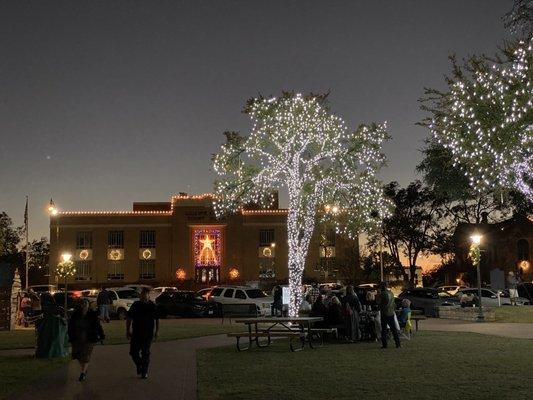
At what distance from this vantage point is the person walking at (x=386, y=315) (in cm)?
1670

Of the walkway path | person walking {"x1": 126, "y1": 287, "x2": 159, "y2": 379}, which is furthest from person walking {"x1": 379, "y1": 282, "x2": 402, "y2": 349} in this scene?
person walking {"x1": 126, "y1": 287, "x2": 159, "y2": 379}

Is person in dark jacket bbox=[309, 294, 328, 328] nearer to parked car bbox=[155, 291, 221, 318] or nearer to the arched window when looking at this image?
parked car bbox=[155, 291, 221, 318]

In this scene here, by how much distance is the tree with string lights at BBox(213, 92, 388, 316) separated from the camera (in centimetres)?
2612

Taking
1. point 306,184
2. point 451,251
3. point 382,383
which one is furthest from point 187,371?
point 451,251

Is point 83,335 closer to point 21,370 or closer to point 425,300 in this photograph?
point 21,370

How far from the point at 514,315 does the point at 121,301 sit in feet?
61.3

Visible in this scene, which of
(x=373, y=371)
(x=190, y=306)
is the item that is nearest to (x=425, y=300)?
(x=190, y=306)

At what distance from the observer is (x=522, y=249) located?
64938 millimetres

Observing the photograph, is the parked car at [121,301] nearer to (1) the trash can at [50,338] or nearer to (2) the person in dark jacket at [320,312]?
(2) the person in dark jacket at [320,312]

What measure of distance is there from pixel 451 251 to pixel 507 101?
142ft

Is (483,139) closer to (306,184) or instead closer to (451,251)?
(306,184)

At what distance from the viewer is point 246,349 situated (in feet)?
56.6

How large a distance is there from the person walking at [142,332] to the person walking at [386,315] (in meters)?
6.55

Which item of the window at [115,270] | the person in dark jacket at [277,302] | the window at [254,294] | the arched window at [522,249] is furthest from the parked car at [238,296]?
the arched window at [522,249]
